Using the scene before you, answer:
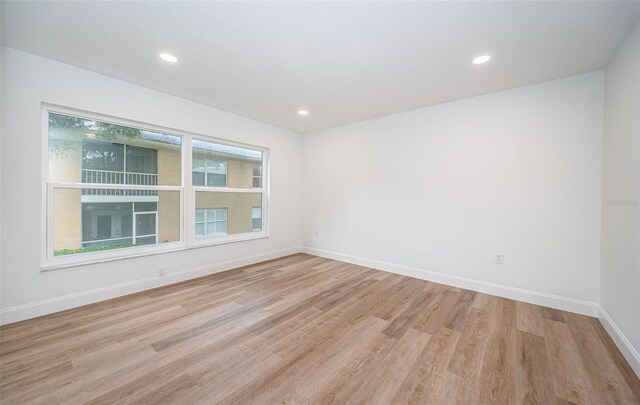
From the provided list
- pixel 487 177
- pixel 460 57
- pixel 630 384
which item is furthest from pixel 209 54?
pixel 630 384

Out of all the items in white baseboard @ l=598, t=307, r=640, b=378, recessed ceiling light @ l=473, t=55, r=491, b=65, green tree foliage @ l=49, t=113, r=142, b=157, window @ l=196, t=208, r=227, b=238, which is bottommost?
white baseboard @ l=598, t=307, r=640, b=378

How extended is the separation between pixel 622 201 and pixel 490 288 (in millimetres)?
1538

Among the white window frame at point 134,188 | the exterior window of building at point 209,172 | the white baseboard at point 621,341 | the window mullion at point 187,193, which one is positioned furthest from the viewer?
the exterior window of building at point 209,172

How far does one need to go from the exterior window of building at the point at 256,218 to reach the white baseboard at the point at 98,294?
27.9 inches

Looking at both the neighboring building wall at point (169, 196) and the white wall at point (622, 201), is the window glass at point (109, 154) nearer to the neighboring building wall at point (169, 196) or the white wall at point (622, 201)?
the neighboring building wall at point (169, 196)

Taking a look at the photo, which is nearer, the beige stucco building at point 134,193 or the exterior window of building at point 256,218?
the beige stucco building at point 134,193

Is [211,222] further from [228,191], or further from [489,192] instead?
[489,192]

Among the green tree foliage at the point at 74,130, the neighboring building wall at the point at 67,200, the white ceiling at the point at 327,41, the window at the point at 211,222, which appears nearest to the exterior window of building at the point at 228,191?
the window at the point at 211,222

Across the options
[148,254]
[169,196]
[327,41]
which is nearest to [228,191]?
[169,196]

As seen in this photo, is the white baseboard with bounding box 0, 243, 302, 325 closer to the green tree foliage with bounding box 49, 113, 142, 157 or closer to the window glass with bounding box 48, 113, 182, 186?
the window glass with bounding box 48, 113, 182, 186

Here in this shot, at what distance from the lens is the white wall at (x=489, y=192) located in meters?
2.58

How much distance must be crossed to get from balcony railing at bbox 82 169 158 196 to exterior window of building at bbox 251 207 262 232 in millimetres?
1610

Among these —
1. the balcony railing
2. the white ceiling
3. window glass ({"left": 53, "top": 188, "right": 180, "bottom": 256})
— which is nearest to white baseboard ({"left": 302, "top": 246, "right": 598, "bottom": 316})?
the white ceiling

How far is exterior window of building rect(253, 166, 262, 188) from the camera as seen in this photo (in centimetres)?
453
